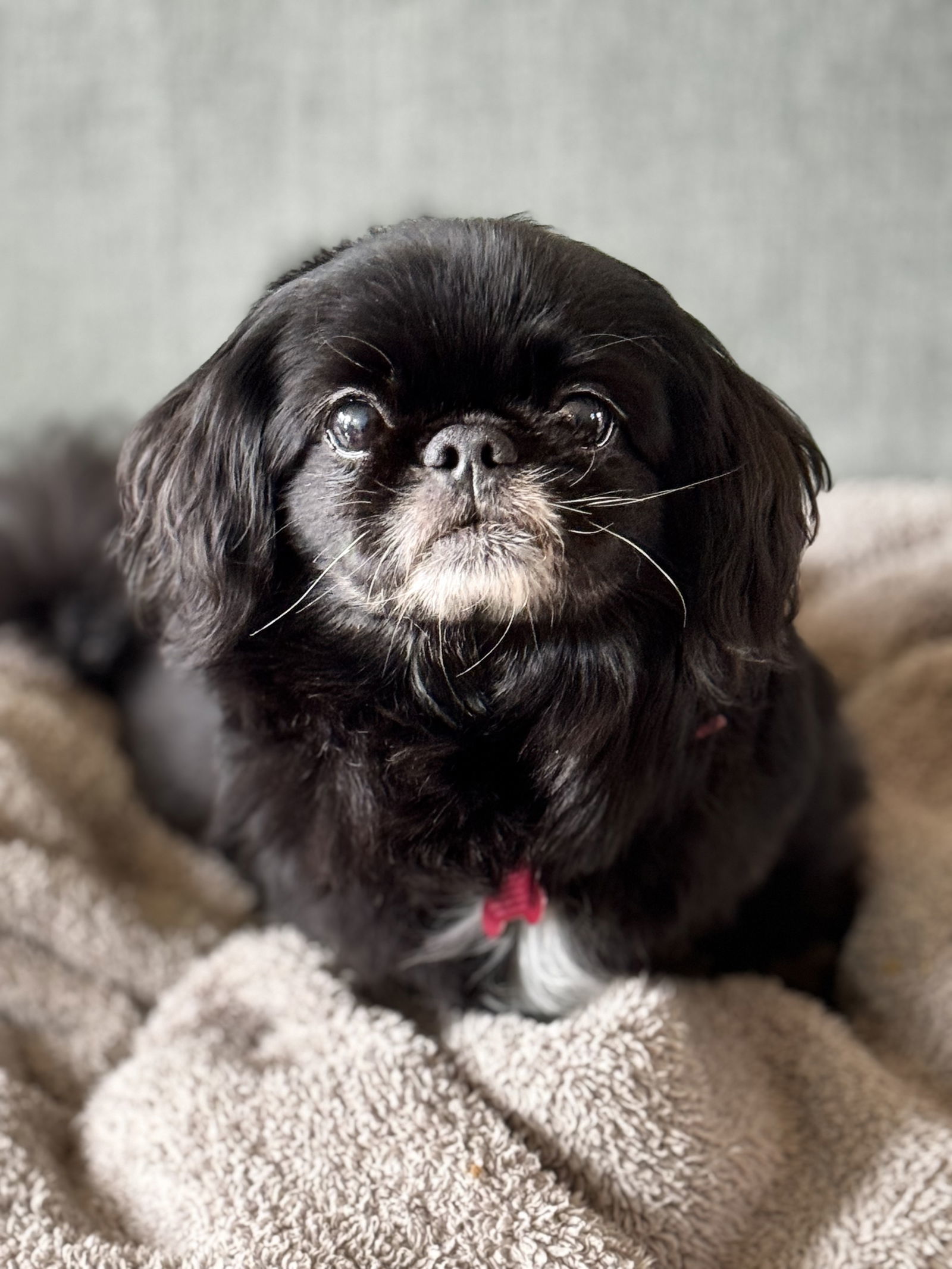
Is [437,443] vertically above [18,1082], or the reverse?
[437,443]

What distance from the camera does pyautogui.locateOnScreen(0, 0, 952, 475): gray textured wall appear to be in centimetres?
194

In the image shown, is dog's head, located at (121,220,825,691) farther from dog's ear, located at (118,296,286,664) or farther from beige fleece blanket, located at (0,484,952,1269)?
beige fleece blanket, located at (0,484,952,1269)

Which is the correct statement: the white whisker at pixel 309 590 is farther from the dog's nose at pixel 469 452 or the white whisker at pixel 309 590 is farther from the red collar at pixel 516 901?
the red collar at pixel 516 901

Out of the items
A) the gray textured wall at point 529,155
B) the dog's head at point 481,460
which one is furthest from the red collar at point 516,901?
the gray textured wall at point 529,155

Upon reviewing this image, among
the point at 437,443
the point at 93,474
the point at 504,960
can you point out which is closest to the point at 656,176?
the point at 93,474

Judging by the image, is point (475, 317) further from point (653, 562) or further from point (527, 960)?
point (527, 960)

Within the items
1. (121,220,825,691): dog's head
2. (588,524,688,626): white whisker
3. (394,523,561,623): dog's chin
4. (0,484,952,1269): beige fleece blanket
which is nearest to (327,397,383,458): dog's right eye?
(121,220,825,691): dog's head

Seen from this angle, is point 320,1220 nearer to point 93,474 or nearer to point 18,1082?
point 18,1082

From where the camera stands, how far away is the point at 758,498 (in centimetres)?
117

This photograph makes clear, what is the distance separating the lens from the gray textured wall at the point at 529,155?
6.38 feet

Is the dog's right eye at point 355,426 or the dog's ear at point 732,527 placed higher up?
the dog's right eye at point 355,426

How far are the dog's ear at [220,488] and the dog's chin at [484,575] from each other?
0.20m

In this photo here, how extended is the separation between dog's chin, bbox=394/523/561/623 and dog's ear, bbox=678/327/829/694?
7.2 inches

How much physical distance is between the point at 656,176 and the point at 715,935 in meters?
1.26
